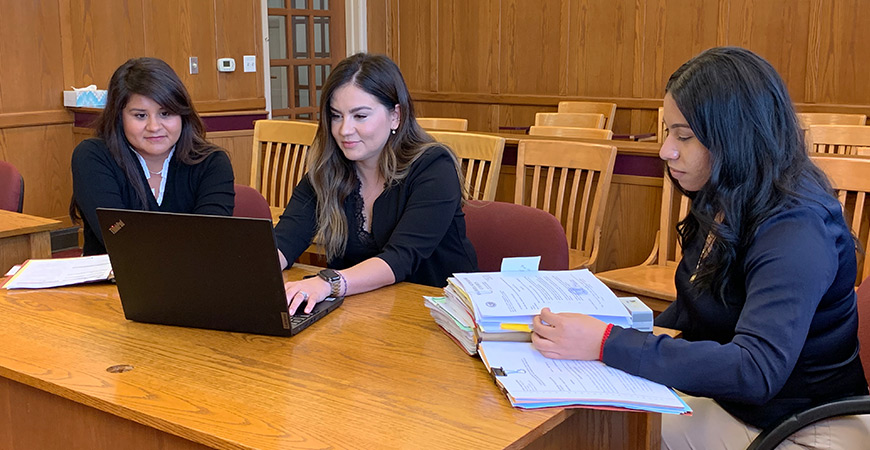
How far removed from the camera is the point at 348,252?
2137 mm

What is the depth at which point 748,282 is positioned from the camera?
137 cm

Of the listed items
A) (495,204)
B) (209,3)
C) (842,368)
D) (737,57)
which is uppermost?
(209,3)

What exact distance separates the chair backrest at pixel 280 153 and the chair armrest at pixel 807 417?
275 centimetres

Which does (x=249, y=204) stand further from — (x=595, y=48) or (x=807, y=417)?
(x=595, y=48)

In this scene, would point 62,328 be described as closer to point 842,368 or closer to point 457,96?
point 842,368

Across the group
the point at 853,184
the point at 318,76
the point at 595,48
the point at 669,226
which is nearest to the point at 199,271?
the point at 853,184

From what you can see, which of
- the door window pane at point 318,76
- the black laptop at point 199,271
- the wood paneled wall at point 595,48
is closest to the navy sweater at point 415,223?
Answer: the black laptop at point 199,271

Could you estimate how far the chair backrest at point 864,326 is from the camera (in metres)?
1.49

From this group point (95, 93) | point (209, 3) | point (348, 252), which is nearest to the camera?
point (348, 252)

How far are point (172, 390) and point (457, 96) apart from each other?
6.42 m

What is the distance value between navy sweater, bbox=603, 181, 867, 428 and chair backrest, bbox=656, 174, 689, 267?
163 cm

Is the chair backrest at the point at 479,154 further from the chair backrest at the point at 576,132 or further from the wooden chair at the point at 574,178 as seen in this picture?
the chair backrest at the point at 576,132

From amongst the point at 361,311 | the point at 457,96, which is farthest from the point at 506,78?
the point at 361,311

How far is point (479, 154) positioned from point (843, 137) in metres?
1.96
